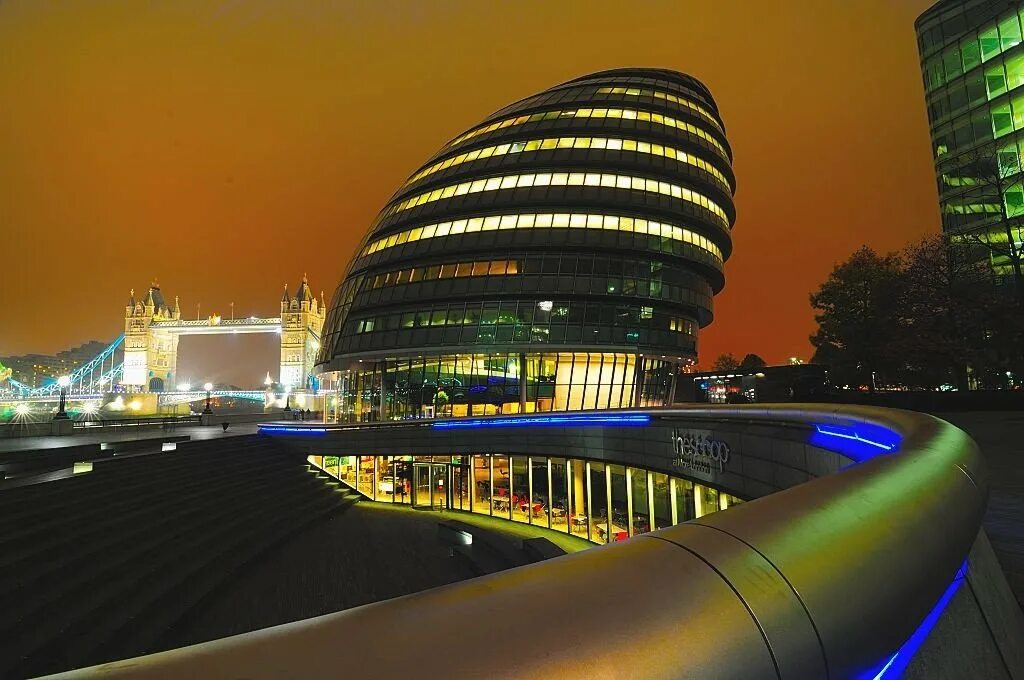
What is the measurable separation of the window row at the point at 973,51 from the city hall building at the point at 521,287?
2843cm

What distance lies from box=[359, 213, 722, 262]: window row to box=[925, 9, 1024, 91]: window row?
36.3 meters

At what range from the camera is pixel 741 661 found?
1658 millimetres

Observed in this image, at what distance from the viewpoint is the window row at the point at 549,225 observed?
1726 inches

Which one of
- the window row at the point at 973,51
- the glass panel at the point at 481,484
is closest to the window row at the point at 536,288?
the glass panel at the point at 481,484

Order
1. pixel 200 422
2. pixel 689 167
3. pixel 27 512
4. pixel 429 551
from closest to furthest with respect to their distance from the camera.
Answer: pixel 27 512, pixel 429 551, pixel 689 167, pixel 200 422

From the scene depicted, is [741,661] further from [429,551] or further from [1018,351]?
[1018,351]

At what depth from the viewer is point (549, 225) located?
43.7 metres

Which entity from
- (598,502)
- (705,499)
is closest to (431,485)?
(598,502)

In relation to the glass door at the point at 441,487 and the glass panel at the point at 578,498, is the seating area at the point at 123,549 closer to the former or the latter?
the glass door at the point at 441,487

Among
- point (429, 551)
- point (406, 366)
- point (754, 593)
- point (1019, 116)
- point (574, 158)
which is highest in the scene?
point (1019, 116)

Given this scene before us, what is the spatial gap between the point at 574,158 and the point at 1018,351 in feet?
103

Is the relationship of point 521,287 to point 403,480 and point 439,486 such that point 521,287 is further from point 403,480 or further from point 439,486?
point 403,480

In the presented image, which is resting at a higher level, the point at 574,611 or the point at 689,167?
the point at 689,167

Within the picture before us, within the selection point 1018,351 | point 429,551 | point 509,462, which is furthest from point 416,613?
point 1018,351
